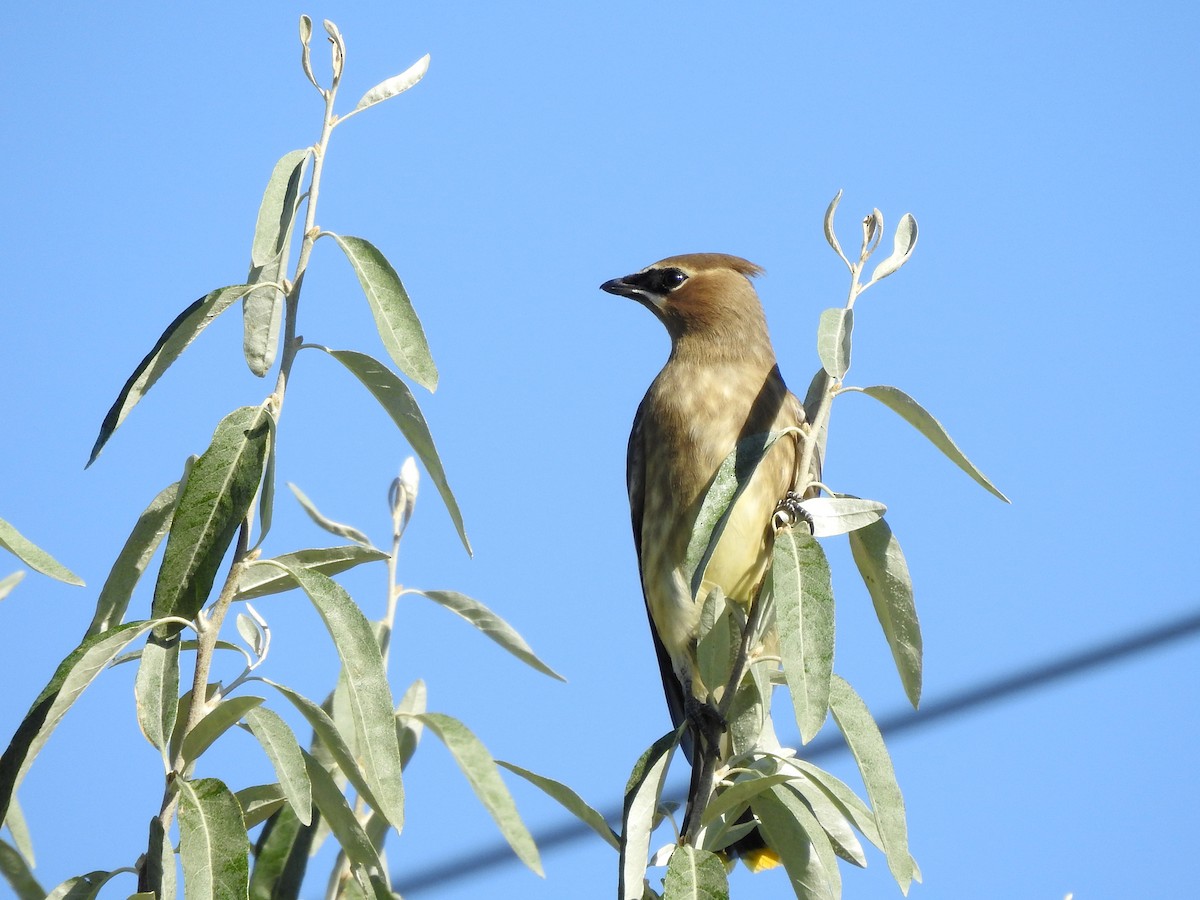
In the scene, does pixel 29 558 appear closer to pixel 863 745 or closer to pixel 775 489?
pixel 863 745

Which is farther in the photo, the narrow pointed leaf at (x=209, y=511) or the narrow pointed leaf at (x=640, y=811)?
the narrow pointed leaf at (x=640, y=811)

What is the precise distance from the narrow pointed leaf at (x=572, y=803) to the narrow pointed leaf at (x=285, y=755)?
54 cm

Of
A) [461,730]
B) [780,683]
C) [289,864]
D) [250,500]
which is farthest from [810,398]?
[289,864]

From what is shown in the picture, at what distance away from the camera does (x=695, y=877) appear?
2291mm

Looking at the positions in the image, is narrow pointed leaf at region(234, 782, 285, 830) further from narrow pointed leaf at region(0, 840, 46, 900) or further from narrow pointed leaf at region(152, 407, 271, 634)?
narrow pointed leaf at region(152, 407, 271, 634)

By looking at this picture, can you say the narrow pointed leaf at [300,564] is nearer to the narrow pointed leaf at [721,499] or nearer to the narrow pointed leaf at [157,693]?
the narrow pointed leaf at [157,693]

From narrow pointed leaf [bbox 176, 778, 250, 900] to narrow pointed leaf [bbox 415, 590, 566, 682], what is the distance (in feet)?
2.86

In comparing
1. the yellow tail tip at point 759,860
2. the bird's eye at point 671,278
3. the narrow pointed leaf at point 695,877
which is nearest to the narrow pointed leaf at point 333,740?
the narrow pointed leaf at point 695,877

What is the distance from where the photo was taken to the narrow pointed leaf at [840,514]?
8.02 ft

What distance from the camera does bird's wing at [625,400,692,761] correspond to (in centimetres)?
453

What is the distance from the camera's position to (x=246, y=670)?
2.36 metres

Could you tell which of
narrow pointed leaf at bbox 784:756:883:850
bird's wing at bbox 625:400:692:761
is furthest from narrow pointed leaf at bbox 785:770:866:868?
bird's wing at bbox 625:400:692:761

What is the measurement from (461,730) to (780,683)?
813mm

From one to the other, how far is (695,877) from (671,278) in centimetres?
305
